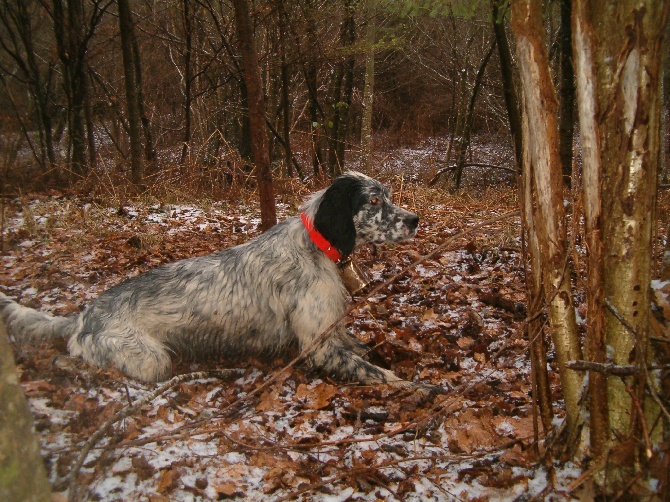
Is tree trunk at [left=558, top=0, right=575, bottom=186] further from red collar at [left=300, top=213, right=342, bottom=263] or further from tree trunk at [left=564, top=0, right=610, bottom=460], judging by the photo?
tree trunk at [left=564, top=0, right=610, bottom=460]

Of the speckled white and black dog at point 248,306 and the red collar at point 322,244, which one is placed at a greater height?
the red collar at point 322,244

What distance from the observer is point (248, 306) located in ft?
13.4

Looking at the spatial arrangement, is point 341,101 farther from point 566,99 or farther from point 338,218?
point 338,218

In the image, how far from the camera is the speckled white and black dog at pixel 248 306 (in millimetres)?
3877

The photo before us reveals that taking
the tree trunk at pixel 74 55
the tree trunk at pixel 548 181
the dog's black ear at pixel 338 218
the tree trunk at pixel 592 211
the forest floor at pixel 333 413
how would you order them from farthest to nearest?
the tree trunk at pixel 74 55
the dog's black ear at pixel 338 218
the forest floor at pixel 333 413
the tree trunk at pixel 548 181
the tree trunk at pixel 592 211

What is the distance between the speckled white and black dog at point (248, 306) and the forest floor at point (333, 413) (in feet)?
0.57

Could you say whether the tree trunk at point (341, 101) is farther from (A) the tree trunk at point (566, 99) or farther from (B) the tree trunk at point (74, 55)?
(B) the tree trunk at point (74, 55)

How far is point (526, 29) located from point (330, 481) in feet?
7.40

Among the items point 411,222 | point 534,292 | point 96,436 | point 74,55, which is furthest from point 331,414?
point 74,55

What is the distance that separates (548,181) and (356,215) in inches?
86.8

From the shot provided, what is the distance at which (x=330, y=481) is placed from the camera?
2.56 meters

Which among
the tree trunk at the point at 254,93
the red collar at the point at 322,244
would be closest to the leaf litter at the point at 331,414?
the red collar at the point at 322,244

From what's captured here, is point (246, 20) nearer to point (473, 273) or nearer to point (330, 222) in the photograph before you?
point (330, 222)

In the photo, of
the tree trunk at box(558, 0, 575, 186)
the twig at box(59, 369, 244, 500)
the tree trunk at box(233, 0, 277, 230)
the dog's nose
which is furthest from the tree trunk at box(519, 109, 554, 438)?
the tree trunk at box(558, 0, 575, 186)
